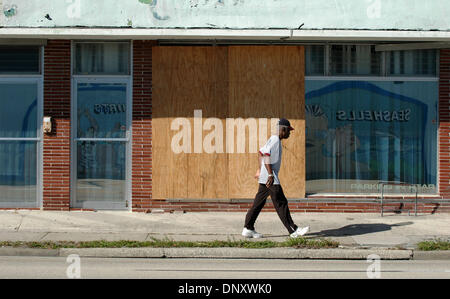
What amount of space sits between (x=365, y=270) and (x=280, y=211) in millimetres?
2084

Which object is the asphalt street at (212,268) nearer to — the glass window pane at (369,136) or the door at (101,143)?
the door at (101,143)

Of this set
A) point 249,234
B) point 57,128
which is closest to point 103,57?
point 57,128

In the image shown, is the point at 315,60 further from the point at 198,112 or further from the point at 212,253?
the point at 212,253

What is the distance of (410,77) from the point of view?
13789 mm

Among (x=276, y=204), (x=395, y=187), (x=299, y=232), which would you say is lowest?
(x=299, y=232)

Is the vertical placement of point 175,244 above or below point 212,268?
above

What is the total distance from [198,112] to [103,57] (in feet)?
7.23

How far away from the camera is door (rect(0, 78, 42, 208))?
535 inches

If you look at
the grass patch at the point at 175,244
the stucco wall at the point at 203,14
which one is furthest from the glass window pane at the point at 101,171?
the grass patch at the point at 175,244

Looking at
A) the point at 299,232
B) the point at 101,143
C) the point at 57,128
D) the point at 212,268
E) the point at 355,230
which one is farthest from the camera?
the point at 101,143

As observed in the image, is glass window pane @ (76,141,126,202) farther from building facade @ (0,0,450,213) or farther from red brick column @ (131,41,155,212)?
red brick column @ (131,41,155,212)

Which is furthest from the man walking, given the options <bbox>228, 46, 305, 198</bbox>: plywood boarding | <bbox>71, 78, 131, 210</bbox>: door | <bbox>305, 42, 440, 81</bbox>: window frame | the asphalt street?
<bbox>71, 78, 131, 210</bbox>: door

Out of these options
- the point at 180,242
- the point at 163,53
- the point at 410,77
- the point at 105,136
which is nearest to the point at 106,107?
the point at 105,136

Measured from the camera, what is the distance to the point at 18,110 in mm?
13656
